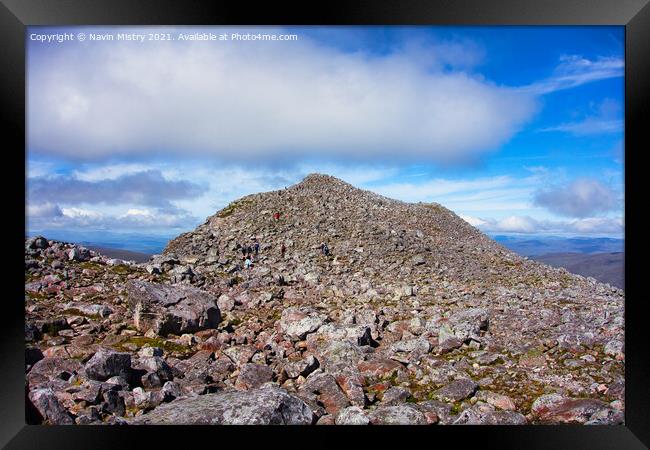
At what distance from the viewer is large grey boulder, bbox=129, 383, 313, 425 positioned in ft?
22.2

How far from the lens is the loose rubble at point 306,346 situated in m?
7.10

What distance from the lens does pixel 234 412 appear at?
6.88 meters

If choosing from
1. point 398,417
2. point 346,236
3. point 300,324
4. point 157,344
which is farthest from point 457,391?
point 346,236

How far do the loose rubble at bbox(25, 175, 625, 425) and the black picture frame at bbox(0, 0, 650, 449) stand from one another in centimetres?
25

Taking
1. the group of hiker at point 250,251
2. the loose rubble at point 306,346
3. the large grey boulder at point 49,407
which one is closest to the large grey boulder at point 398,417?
the loose rubble at point 306,346

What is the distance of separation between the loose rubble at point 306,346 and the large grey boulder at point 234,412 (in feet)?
0.07

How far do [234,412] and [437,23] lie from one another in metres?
7.76

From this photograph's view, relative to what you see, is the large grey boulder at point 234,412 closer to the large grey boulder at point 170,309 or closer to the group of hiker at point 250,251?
the large grey boulder at point 170,309

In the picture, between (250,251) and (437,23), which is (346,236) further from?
(437,23)

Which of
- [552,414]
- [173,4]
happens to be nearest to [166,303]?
[173,4]

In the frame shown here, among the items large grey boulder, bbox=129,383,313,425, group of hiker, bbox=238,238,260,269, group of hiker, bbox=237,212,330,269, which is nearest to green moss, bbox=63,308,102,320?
large grey boulder, bbox=129,383,313,425

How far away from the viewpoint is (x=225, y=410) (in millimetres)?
6879
